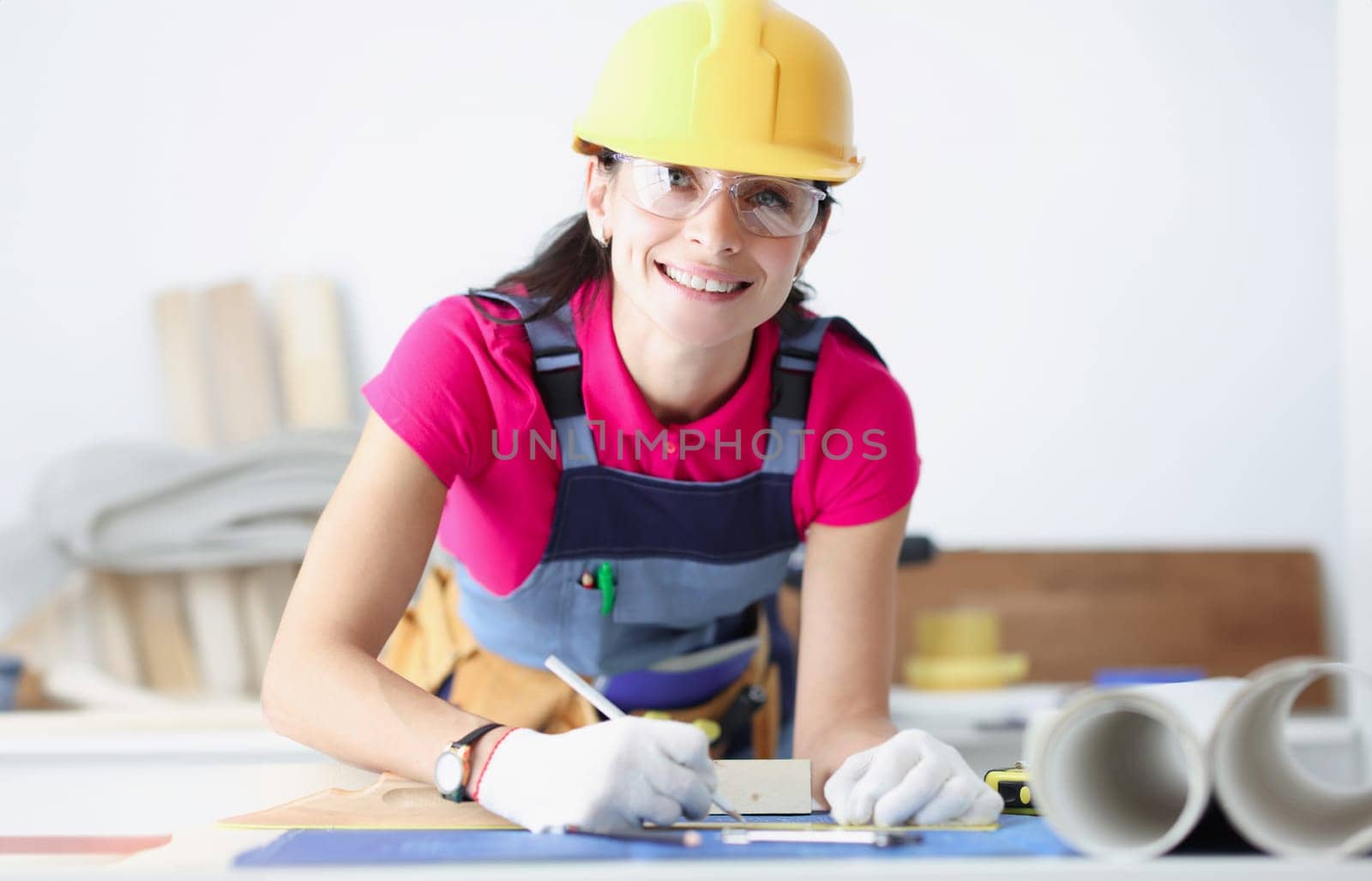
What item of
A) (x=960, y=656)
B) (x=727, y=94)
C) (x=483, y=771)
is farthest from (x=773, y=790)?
(x=960, y=656)

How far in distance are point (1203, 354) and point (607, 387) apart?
2006 mm

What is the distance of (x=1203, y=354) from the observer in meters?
3.10

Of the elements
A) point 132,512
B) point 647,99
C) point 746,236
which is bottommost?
point 132,512

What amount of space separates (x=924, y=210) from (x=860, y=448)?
1636 millimetres

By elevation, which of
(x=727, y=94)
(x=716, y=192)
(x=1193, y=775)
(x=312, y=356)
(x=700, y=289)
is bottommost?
(x=1193, y=775)

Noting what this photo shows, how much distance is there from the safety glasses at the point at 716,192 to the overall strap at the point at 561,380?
20 cm

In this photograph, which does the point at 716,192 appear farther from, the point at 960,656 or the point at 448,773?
the point at 960,656

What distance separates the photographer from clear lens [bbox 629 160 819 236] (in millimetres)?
1407

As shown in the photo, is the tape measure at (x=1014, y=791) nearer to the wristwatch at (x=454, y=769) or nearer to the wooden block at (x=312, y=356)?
the wristwatch at (x=454, y=769)

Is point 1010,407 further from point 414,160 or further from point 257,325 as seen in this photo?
point 257,325

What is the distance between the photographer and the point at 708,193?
4.60 ft

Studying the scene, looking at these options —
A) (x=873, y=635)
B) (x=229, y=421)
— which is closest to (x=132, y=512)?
(x=229, y=421)

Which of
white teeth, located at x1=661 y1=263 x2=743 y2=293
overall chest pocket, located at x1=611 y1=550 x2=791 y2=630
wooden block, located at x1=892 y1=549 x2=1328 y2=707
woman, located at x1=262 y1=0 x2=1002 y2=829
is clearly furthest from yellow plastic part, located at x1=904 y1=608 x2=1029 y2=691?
white teeth, located at x1=661 y1=263 x2=743 y2=293

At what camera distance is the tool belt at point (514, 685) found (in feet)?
5.73
